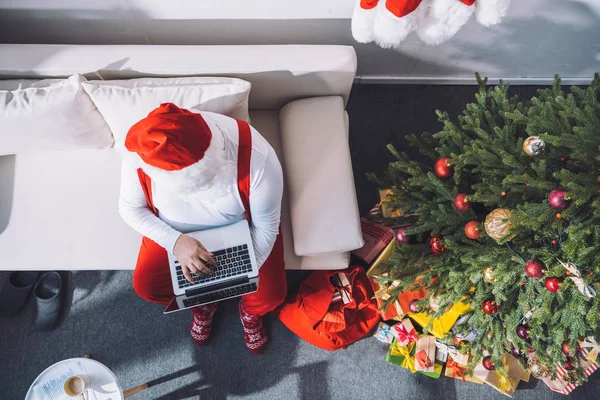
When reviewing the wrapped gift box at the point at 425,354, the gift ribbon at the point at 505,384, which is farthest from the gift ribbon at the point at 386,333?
the gift ribbon at the point at 505,384

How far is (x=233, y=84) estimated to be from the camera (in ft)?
4.75

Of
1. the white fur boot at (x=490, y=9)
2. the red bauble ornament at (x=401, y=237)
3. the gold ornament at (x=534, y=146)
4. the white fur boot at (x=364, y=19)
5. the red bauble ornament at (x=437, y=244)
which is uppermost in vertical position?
the white fur boot at (x=490, y=9)

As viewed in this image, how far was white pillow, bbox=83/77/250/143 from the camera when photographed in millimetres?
1441

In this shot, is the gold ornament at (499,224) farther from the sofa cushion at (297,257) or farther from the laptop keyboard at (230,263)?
the laptop keyboard at (230,263)

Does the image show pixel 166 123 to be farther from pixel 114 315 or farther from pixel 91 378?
pixel 114 315

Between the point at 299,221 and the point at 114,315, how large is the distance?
114 cm

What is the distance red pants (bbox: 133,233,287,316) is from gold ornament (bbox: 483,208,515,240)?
76cm

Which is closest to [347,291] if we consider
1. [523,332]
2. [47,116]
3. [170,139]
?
[523,332]

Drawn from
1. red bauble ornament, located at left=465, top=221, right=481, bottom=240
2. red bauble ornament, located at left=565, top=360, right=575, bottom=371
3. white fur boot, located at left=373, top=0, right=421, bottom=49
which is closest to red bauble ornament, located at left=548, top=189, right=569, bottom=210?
red bauble ornament, located at left=465, top=221, right=481, bottom=240

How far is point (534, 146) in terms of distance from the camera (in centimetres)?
120

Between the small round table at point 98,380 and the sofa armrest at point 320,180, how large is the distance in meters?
0.92

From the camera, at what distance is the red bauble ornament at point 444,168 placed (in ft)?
A: 4.61

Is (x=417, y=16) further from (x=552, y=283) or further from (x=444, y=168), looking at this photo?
(x=552, y=283)

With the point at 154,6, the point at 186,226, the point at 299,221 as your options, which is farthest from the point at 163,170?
the point at 154,6
